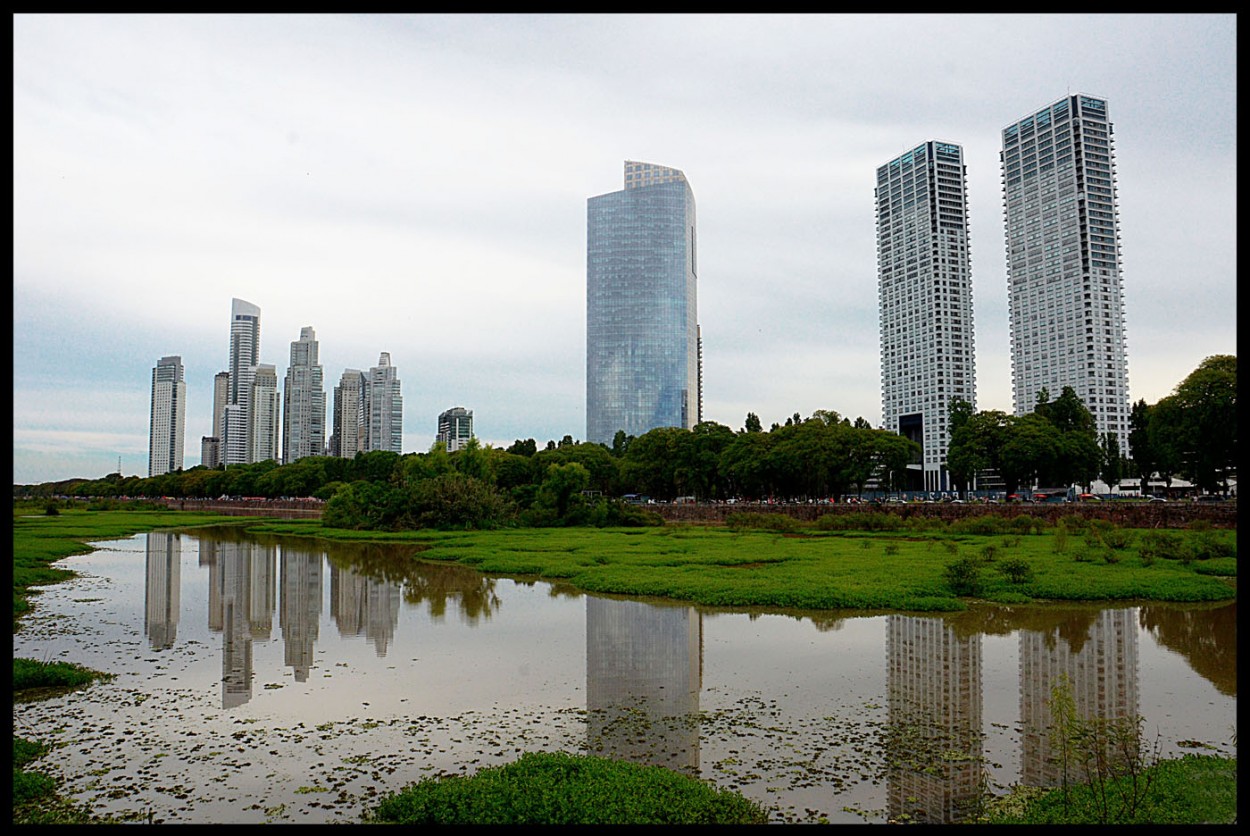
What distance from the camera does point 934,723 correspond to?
40.8 ft

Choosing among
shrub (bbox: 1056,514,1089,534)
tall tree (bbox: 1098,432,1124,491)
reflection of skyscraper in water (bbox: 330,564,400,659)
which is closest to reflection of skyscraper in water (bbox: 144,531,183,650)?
reflection of skyscraper in water (bbox: 330,564,400,659)

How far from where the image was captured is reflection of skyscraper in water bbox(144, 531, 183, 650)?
2067 centimetres

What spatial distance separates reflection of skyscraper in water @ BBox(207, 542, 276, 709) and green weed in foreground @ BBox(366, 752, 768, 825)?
21.4 ft

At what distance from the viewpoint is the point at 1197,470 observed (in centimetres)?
5591

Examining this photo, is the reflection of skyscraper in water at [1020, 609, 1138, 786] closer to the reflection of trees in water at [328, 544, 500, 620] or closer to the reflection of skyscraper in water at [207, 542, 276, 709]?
the reflection of skyscraper in water at [207, 542, 276, 709]

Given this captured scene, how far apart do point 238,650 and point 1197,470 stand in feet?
197

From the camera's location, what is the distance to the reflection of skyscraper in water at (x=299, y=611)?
1778cm

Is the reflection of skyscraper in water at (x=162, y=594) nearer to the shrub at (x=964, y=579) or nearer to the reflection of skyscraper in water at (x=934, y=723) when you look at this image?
the reflection of skyscraper in water at (x=934, y=723)

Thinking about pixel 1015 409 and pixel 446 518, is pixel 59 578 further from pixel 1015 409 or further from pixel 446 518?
pixel 1015 409

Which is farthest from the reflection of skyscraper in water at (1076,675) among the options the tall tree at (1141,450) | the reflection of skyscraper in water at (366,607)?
the tall tree at (1141,450)

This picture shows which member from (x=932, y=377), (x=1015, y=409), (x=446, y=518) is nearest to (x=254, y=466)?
(x=446, y=518)

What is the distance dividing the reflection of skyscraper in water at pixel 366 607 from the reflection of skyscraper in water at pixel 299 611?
24.7 inches

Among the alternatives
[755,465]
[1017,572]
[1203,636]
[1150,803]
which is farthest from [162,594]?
[755,465]

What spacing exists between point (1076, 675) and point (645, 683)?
815cm
